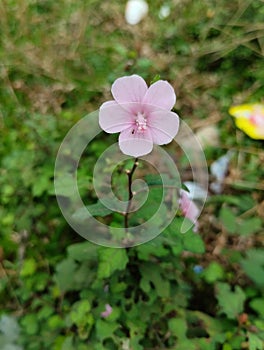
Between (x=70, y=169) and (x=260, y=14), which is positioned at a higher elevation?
(x=260, y=14)

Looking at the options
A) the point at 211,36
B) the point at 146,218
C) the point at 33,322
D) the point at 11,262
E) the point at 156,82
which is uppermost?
the point at 211,36

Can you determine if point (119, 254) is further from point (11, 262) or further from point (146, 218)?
point (11, 262)

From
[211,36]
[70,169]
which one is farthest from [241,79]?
[70,169]

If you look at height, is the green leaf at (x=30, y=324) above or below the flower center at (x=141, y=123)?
below

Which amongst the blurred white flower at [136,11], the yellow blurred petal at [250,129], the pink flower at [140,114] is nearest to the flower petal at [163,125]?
the pink flower at [140,114]

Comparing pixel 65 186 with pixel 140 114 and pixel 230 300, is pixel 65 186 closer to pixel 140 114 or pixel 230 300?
pixel 140 114

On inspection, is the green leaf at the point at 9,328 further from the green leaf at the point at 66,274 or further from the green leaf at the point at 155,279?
the green leaf at the point at 155,279

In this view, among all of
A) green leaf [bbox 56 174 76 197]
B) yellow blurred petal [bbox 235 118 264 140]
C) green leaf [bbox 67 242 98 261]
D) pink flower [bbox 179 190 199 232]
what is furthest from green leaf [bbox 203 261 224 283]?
yellow blurred petal [bbox 235 118 264 140]
